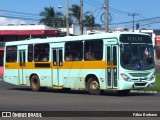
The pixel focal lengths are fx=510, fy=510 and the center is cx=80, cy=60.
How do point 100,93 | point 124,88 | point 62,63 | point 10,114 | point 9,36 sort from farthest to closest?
1. point 9,36
2. point 62,63
3. point 100,93
4. point 124,88
5. point 10,114

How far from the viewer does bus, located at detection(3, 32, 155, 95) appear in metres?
24.1

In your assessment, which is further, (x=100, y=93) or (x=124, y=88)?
(x=100, y=93)

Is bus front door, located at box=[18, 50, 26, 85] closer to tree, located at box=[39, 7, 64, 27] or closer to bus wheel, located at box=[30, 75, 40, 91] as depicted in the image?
bus wheel, located at box=[30, 75, 40, 91]

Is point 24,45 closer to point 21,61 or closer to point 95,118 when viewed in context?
point 21,61

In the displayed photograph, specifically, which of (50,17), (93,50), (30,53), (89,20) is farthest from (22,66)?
(50,17)

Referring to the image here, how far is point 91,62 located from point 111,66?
140 cm

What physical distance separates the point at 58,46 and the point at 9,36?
51753 mm

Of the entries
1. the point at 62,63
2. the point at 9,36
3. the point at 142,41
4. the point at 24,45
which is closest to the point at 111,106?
the point at 142,41

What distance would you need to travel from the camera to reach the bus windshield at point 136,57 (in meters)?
24.0

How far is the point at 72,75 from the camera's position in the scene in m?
26.7

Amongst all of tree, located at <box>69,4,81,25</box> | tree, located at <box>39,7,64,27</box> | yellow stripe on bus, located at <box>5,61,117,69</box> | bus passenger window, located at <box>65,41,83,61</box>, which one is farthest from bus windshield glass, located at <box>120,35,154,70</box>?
tree, located at <box>39,7,64,27</box>

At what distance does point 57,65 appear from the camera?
90.3 feet

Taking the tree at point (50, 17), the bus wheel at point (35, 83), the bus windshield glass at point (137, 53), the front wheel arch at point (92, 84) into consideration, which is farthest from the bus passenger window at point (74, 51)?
the tree at point (50, 17)

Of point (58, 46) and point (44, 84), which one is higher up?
point (58, 46)
